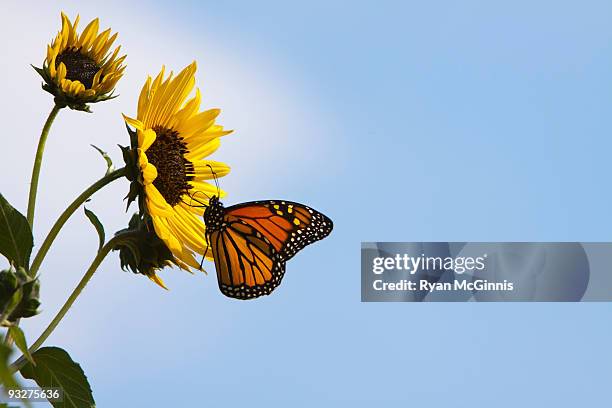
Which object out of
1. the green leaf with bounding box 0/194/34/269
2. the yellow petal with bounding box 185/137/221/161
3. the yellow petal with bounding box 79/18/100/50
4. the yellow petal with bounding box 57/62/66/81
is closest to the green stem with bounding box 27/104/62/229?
the green leaf with bounding box 0/194/34/269

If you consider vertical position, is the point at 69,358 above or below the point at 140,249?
below

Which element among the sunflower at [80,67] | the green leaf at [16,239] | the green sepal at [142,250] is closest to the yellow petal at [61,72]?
the sunflower at [80,67]

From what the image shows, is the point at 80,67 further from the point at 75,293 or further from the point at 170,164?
the point at 75,293

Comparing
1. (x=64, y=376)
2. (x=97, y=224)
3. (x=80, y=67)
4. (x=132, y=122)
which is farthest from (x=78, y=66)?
(x=64, y=376)

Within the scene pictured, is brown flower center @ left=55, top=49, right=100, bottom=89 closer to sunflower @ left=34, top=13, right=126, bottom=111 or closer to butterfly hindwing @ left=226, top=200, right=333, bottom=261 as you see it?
sunflower @ left=34, top=13, right=126, bottom=111

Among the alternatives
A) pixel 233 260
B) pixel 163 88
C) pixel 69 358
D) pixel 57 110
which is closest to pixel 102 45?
pixel 57 110

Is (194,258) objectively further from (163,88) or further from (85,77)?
(85,77)
